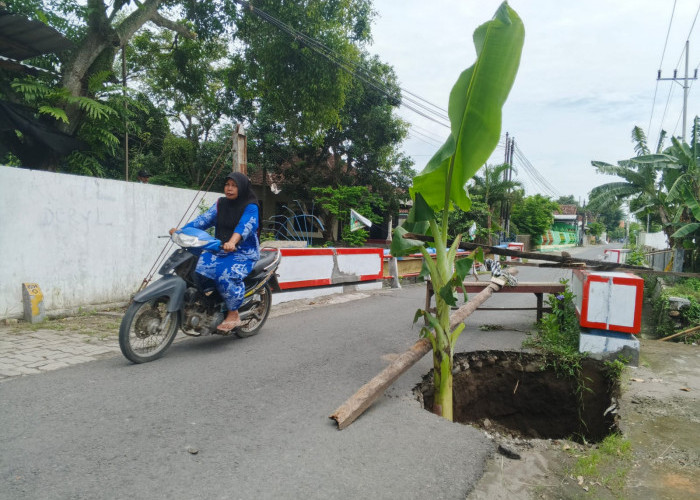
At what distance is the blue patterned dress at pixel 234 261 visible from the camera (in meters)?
4.74

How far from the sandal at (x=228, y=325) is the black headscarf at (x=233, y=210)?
3.10 feet

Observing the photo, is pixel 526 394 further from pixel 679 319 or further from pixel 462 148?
pixel 679 319

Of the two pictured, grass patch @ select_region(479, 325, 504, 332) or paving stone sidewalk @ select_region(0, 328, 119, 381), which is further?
grass patch @ select_region(479, 325, 504, 332)

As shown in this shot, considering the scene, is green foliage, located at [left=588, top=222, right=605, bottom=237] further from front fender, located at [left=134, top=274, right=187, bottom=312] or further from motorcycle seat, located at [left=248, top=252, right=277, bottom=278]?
front fender, located at [left=134, top=274, right=187, bottom=312]

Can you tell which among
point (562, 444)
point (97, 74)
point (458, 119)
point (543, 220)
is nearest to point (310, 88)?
point (97, 74)

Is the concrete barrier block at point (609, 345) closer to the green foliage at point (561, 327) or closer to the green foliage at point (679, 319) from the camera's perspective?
the green foliage at point (561, 327)

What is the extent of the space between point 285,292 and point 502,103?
5.97 metres

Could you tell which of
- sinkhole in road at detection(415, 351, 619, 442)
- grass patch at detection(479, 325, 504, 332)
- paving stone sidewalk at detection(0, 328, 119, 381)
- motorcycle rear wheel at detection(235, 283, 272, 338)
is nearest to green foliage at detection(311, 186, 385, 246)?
grass patch at detection(479, 325, 504, 332)

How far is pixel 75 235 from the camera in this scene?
6.82m

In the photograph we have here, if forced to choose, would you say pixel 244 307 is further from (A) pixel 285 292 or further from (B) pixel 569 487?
(B) pixel 569 487

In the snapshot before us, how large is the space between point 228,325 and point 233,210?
130 cm

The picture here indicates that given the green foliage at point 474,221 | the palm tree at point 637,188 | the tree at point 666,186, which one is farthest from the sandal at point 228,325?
the green foliage at point 474,221

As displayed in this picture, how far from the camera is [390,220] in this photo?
2328 centimetres

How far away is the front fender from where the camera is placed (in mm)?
4156
